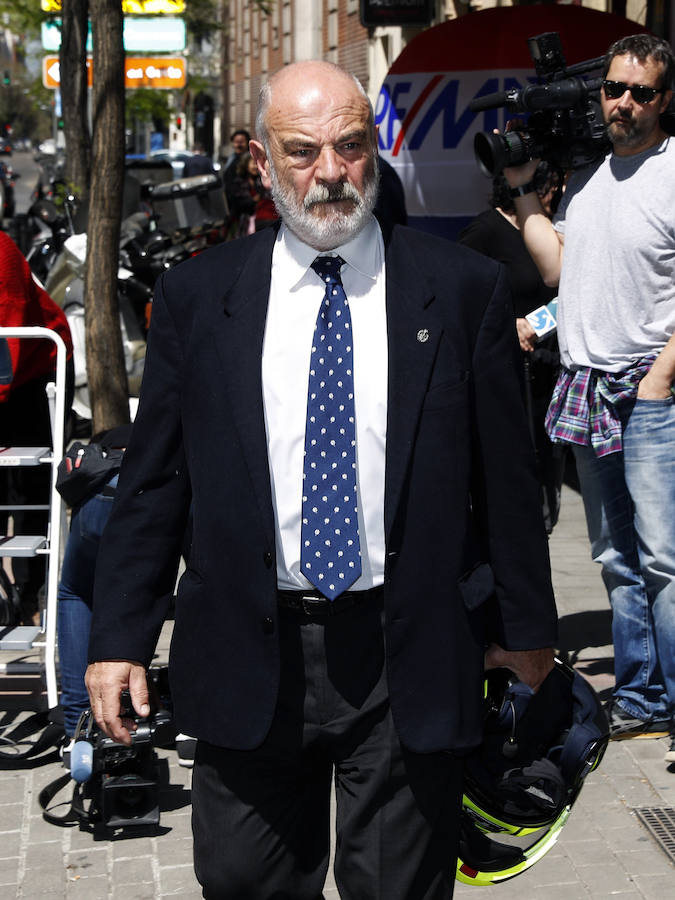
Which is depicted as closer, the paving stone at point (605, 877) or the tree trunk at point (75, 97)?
the paving stone at point (605, 877)

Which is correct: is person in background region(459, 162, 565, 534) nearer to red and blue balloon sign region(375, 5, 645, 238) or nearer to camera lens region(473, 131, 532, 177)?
camera lens region(473, 131, 532, 177)

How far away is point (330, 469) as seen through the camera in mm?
2629

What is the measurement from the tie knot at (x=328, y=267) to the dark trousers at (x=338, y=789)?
0.65 m

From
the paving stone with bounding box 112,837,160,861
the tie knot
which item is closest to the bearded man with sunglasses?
the paving stone with bounding box 112,837,160,861

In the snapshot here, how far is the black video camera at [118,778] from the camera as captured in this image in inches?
167

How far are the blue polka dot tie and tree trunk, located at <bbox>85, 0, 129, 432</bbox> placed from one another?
4.85m

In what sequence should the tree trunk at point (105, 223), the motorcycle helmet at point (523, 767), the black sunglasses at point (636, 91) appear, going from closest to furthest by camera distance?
the motorcycle helmet at point (523, 767) < the black sunglasses at point (636, 91) < the tree trunk at point (105, 223)

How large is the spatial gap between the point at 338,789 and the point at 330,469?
2.15 feet

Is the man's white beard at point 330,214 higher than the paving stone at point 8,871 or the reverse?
higher

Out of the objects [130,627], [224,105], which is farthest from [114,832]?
[224,105]

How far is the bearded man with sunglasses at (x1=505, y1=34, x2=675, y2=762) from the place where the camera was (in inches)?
179

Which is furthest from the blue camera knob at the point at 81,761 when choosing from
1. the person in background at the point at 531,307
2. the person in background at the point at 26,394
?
the person in background at the point at 531,307

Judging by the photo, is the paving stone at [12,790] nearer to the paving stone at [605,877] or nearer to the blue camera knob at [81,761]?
the blue camera knob at [81,761]

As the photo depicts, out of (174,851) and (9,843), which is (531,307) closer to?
(174,851)
